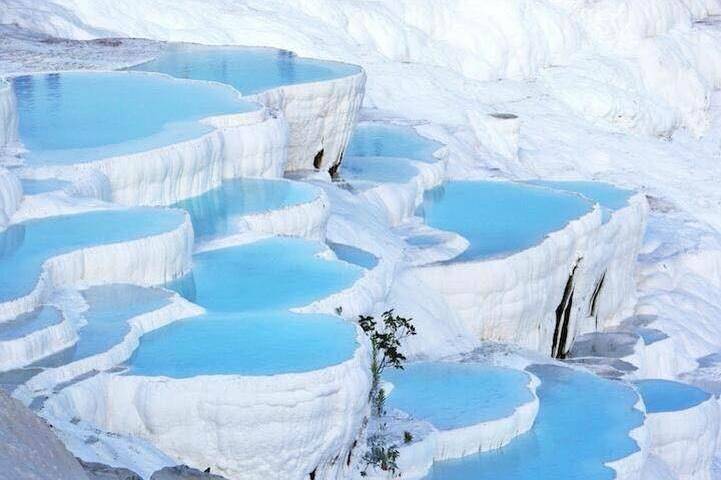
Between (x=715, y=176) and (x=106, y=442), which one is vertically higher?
(x=106, y=442)

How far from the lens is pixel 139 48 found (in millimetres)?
18172

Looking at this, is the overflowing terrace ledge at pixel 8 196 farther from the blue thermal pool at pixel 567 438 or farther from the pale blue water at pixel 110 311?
the blue thermal pool at pixel 567 438

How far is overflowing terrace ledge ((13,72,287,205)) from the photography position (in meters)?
11.5

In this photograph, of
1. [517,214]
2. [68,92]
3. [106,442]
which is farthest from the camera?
[517,214]

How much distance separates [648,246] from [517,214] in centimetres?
433

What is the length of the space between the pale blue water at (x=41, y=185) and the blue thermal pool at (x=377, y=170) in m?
4.63

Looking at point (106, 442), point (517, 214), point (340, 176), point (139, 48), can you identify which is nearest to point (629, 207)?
point (517, 214)

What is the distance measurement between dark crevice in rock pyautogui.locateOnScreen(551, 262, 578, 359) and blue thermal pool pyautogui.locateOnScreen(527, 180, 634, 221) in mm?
1831

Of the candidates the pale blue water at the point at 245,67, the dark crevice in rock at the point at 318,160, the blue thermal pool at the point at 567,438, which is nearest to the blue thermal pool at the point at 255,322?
the blue thermal pool at the point at 567,438

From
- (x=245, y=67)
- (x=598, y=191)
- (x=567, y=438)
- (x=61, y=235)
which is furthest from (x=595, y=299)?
(x=61, y=235)

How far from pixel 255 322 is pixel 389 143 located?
354 inches

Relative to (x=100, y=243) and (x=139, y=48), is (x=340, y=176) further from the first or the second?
(x=100, y=243)

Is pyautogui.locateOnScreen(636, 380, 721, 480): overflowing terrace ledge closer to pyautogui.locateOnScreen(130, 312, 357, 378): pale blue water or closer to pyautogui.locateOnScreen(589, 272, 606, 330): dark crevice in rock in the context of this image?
pyautogui.locateOnScreen(589, 272, 606, 330): dark crevice in rock

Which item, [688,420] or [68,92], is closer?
[688,420]
